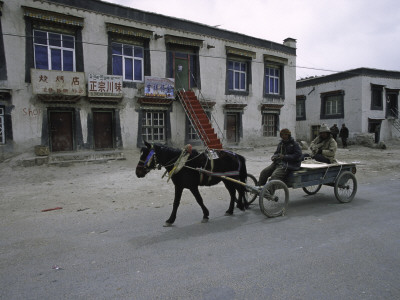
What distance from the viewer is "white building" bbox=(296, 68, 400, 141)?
79.2 ft

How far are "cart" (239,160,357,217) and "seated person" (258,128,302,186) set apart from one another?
17cm

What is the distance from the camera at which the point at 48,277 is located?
3279 mm

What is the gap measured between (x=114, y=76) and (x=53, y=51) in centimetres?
293

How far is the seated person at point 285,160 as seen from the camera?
581cm

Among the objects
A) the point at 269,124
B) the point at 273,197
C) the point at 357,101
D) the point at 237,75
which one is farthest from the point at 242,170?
the point at 357,101

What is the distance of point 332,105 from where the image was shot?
86.3 feet

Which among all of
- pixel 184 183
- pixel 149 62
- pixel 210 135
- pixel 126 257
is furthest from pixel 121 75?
pixel 126 257

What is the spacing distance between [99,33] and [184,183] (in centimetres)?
1169

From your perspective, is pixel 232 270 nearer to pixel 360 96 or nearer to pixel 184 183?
pixel 184 183

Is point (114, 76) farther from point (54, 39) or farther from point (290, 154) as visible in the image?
point (290, 154)

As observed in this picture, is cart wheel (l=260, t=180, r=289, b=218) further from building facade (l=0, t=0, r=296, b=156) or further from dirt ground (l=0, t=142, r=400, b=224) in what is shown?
building facade (l=0, t=0, r=296, b=156)

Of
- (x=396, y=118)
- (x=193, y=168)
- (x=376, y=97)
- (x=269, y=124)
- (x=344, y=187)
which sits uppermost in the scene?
(x=376, y=97)

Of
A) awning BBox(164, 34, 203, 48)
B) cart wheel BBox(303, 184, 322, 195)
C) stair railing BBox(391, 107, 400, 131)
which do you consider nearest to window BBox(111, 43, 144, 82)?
awning BBox(164, 34, 203, 48)

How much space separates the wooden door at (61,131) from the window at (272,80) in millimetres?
13575
